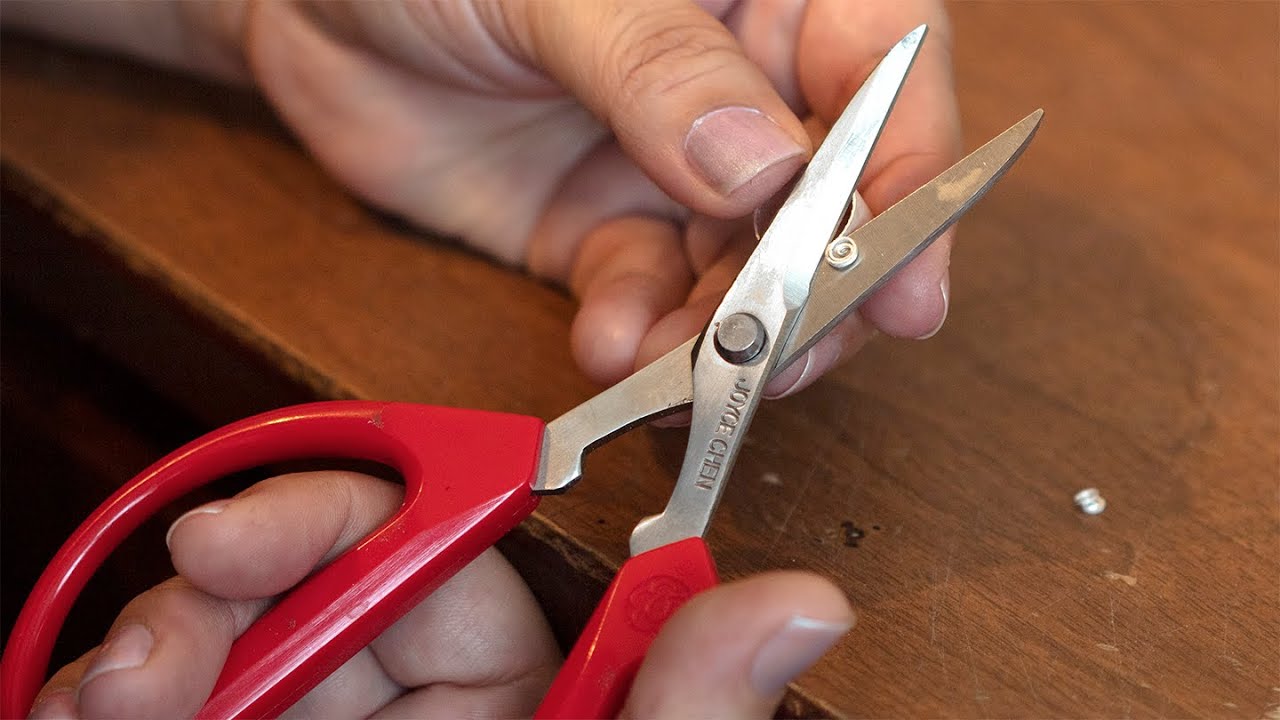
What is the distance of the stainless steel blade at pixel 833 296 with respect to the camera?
0.44 m

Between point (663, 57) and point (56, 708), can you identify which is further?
point (663, 57)

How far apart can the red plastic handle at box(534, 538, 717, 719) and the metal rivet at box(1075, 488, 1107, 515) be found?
0.19 metres

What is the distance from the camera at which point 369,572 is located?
1.31ft

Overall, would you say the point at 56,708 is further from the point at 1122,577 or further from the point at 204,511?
the point at 1122,577

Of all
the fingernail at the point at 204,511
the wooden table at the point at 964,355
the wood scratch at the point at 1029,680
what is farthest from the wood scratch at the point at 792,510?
the fingernail at the point at 204,511

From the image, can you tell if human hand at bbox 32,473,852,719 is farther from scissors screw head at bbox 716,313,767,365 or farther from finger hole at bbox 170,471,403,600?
scissors screw head at bbox 716,313,767,365

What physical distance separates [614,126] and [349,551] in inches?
8.7

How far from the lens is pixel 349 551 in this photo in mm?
412

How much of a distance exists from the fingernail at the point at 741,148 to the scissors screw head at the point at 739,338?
6cm

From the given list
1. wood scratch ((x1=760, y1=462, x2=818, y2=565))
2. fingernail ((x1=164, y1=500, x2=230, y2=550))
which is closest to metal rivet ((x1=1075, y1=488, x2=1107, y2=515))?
wood scratch ((x1=760, y1=462, x2=818, y2=565))

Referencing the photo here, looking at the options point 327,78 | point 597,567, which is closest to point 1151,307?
point 597,567

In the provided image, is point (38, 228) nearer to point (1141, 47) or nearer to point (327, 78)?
point (327, 78)

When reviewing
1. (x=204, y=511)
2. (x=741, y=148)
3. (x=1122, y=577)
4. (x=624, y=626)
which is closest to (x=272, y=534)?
(x=204, y=511)

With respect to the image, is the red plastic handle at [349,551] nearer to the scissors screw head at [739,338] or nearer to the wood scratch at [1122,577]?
the scissors screw head at [739,338]
